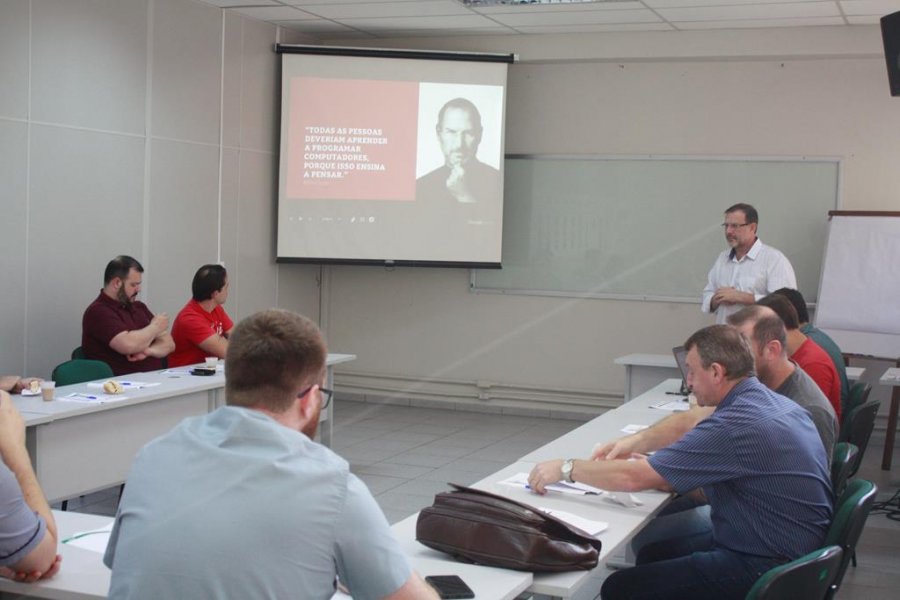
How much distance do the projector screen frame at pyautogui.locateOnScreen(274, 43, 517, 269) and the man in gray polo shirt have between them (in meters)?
6.65

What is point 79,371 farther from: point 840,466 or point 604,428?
point 840,466

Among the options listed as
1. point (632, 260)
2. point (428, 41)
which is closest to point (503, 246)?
point (632, 260)

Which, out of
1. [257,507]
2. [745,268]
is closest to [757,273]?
[745,268]

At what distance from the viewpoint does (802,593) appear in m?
2.36

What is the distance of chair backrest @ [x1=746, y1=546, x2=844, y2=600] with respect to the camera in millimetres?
2270

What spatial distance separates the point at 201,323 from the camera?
5930 mm

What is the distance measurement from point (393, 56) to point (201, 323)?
332 centimetres

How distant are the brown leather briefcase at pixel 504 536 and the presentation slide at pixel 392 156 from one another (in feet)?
19.4

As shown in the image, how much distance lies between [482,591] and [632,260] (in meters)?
6.29

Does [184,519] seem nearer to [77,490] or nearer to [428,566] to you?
[428,566]

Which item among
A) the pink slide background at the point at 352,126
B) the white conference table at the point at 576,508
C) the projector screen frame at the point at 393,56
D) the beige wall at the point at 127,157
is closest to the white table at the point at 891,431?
the white conference table at the point at 576,508

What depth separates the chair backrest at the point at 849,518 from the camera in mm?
2678

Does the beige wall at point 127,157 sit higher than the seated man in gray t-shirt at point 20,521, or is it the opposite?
the beige wall at point 127,157

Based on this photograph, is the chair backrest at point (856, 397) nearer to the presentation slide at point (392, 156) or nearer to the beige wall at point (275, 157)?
the beige wall at point (275, 157)
